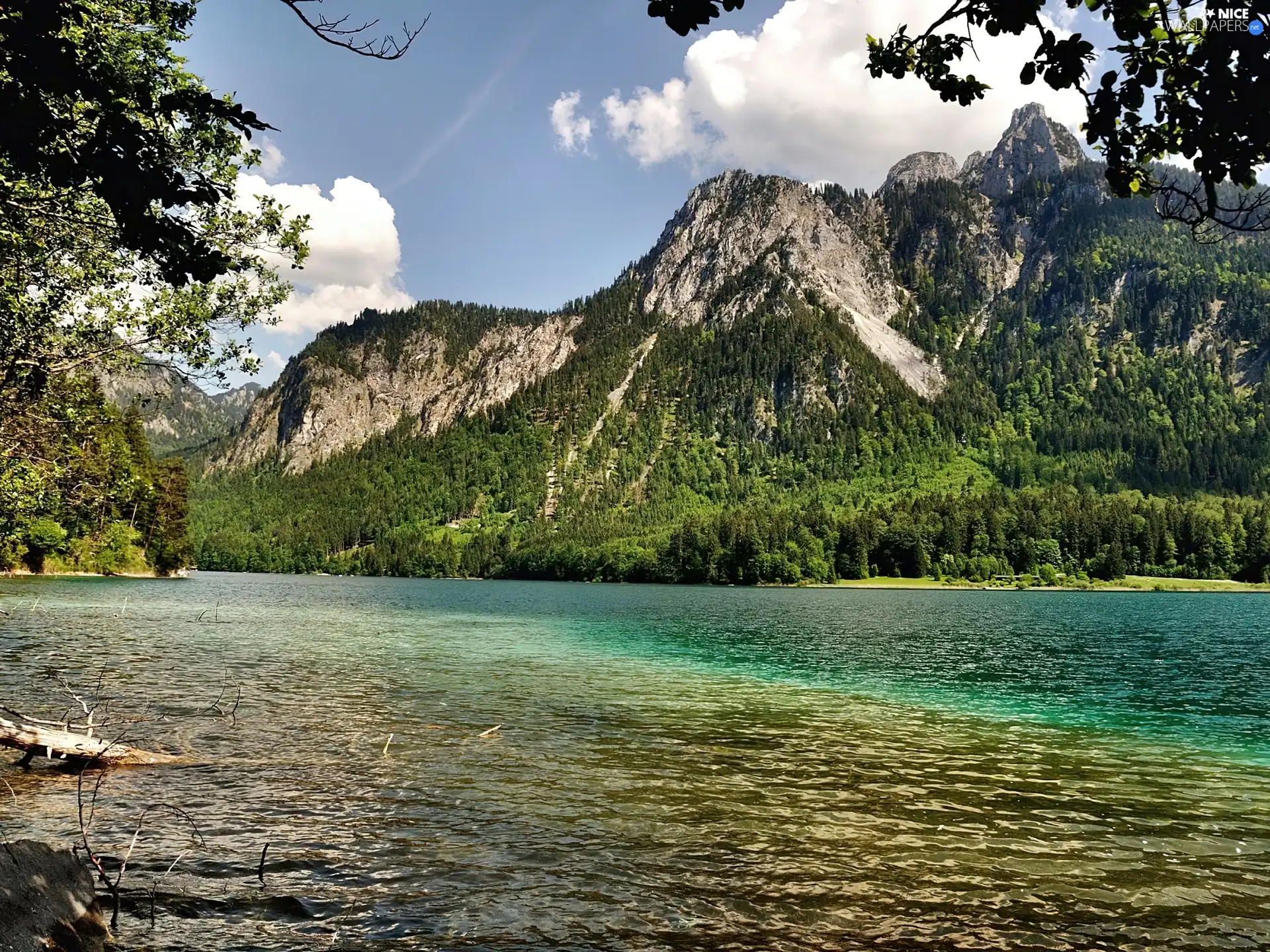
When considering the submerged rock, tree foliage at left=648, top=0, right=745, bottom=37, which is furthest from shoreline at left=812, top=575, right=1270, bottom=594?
tree foliage at left=648, top=0, right=745, bottom=37

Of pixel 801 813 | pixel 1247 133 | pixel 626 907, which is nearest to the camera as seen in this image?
pixel 1247 133

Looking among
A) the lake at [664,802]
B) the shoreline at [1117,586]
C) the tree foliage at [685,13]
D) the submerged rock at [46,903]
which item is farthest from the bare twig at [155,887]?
the shoreline at [1117,586]

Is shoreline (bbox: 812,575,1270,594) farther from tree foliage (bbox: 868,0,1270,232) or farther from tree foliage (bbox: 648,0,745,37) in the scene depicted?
tree foliage (bbox: 648,0,745,37)

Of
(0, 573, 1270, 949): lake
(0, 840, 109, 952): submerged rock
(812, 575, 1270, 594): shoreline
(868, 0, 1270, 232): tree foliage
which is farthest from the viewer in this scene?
(812, 575, 1270, 594): shoreline

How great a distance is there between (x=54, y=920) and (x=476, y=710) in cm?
2048

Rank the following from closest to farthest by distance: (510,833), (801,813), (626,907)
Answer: (626,907), (510,833), (801,813)

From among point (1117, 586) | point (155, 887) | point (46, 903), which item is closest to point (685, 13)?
point (46, 903)

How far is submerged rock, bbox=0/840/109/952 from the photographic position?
798cm

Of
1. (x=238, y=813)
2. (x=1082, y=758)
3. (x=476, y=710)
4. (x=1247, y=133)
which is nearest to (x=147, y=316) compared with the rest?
(x=238, y=813)

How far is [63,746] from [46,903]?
39.2ft

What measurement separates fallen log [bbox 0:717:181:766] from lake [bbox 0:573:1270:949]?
508 millimetres

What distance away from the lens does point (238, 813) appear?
1556 centimetres

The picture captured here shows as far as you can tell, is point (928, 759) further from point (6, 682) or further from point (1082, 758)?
point (6, 682)

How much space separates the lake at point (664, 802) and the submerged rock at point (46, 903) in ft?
3.88
